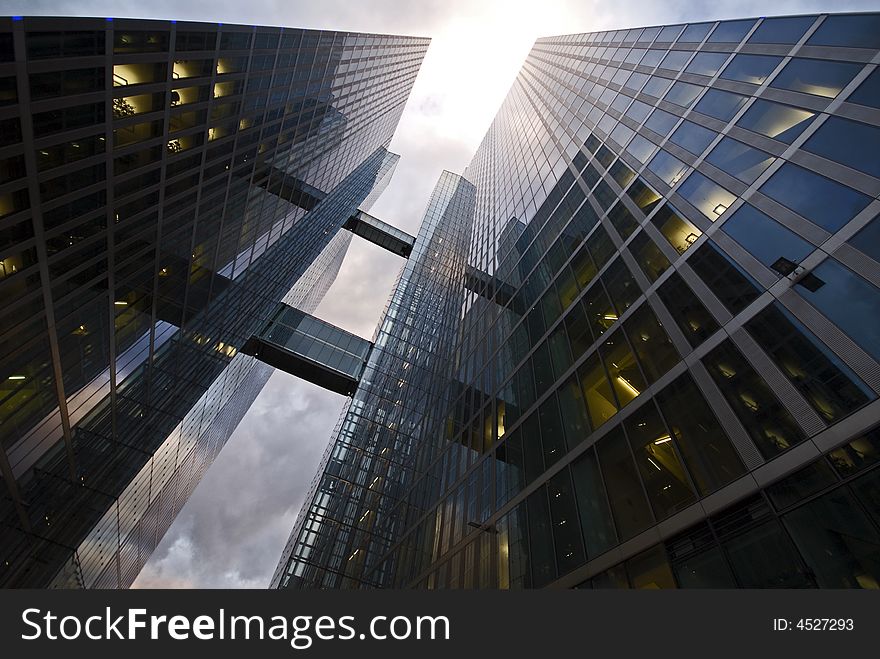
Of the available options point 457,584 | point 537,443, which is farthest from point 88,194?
point 457,584

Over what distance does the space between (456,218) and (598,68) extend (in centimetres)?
4031

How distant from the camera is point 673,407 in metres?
13.4

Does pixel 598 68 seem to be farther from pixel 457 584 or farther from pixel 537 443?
pixel 457 584

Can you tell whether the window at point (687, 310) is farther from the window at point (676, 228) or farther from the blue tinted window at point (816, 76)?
the blue tinted window at point (816, 76)

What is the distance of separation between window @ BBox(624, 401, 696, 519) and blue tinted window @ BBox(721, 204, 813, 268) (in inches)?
213

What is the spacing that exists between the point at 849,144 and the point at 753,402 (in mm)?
7780

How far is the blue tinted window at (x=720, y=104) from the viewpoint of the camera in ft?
59.5

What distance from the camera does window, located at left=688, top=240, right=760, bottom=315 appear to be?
13086mm

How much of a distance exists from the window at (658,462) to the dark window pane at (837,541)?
2.61 meters

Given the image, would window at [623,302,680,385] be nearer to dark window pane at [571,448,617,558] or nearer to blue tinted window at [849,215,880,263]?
dark window pane at [571,448,617,558]

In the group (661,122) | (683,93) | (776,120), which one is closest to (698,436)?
(776,120)

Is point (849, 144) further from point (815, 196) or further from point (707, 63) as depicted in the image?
point (707, 63)

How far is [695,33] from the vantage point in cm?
2498

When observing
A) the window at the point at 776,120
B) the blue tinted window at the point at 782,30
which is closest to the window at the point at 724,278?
the window at the point at 776,120
